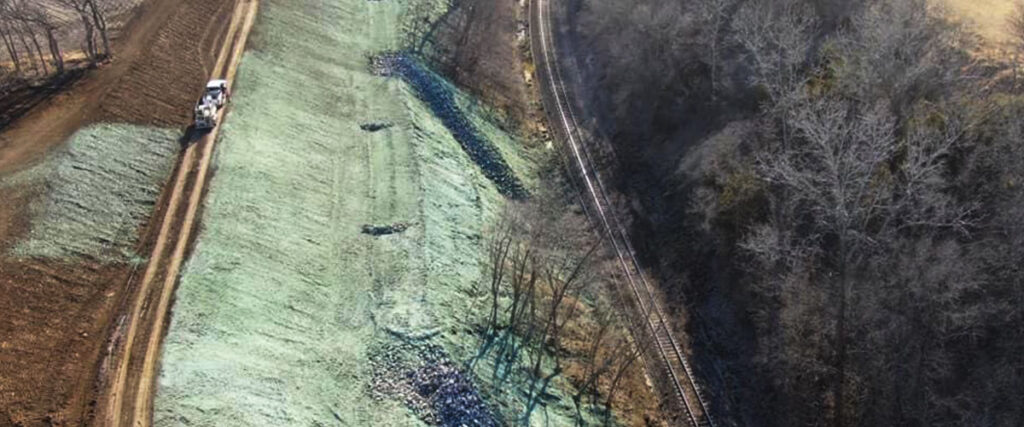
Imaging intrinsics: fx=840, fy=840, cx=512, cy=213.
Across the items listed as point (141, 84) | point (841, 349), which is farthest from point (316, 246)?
point (841, 349)

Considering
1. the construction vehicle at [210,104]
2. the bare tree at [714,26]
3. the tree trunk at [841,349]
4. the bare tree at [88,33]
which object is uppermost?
the bare tree at [714,26]

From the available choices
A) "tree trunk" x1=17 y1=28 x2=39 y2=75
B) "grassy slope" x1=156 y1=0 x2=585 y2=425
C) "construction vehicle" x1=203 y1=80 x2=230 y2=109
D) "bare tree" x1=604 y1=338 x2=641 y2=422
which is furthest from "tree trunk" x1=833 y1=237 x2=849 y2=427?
"tree trunk" x1=17 y1=28 x2=39 y2=75

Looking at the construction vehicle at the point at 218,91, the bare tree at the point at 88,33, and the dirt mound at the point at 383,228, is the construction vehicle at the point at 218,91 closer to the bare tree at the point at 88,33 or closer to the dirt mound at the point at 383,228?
the bare tree at the point at 88,33

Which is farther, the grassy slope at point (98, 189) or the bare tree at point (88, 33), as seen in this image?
the bare tree at point (88, 33)

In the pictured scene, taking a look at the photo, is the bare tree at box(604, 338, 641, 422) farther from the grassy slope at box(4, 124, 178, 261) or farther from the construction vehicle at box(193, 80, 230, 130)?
the construction vehicle at box(193, 80, 230, 130)

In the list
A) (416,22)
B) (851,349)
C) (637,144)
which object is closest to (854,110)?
(851,349)

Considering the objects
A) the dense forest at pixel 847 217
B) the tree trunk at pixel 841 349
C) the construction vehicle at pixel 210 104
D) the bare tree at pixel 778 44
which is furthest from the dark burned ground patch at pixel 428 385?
the bare tree at pixel 778 44
